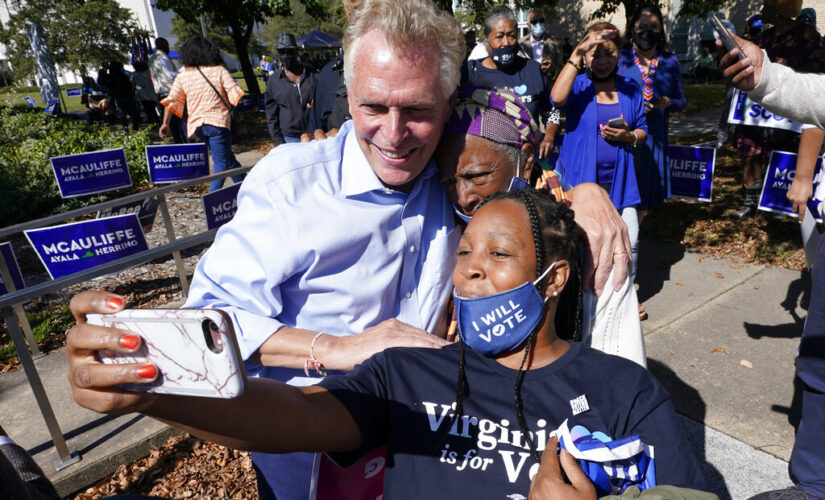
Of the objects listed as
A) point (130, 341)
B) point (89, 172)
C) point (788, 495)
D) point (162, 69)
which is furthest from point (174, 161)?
point (162, 69)

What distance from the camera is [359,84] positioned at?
1.80 m

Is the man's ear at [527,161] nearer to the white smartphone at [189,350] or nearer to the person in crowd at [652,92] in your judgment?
the white smartphone at [189,350]

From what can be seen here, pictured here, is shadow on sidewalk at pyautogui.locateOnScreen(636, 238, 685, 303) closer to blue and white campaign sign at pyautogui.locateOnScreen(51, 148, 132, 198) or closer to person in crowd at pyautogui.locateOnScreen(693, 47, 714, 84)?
blue and white campaign sign at pyautogui.locateOnScreen(51, 148, 132, 198)

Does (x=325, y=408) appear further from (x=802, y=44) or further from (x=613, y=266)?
(x=802, y=44)

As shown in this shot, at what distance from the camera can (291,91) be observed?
826cm

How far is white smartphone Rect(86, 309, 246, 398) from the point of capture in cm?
92

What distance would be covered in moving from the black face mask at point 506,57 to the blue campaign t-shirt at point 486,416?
461cm

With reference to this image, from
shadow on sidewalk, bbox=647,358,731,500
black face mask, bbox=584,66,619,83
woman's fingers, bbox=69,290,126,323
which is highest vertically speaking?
black face mask, bbox=584,66,619,83

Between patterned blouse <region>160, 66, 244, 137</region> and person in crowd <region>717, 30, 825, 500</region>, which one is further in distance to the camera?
patterned blouse <region>160, 66, 244, 137</region>

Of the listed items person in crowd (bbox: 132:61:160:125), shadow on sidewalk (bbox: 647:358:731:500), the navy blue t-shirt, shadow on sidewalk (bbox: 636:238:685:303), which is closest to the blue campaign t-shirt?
shadow on sidewalk (bbox: 647:358:731:500)

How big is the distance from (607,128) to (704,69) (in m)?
A: 26.8

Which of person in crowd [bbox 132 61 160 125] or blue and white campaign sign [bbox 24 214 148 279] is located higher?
person in crowd [bbox 132 61 160 125]

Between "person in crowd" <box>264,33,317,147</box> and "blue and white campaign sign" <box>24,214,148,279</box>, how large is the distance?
4.34 metres

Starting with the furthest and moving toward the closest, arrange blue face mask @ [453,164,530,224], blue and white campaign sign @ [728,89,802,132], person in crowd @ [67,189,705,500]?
1. blue and white campaign sign @ [728,89,802,132]
2. blue face mask @ [453,164,530,224]
3. person in crowd @ [67,189,705,500]
